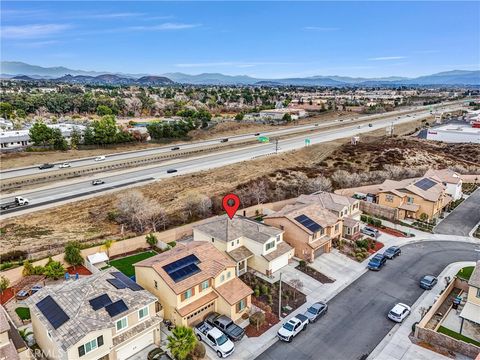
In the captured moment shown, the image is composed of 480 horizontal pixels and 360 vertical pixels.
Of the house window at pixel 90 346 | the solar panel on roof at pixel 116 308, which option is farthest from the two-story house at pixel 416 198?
the house window at pixel 90 346

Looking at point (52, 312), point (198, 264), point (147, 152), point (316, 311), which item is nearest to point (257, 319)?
point (316, 311)

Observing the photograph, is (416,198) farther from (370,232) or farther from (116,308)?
(116,308)

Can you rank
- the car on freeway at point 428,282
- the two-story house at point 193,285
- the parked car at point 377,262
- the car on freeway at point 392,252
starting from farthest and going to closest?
the car on freeway at point 392,252 → the parked car at point 377,262 → the car on freeway at point 428,282 → the two-story house at point 193,285

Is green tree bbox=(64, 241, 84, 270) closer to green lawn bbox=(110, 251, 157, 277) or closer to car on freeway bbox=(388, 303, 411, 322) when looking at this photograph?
green lawn bbox=(110, 251, 157, 277)

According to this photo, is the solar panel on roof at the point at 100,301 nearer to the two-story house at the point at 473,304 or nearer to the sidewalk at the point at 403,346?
Result: the sidewalk at the point at 403,346

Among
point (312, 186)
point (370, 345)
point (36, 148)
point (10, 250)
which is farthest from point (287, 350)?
point (36, 148)

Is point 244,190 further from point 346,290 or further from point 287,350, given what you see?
point 287,350
